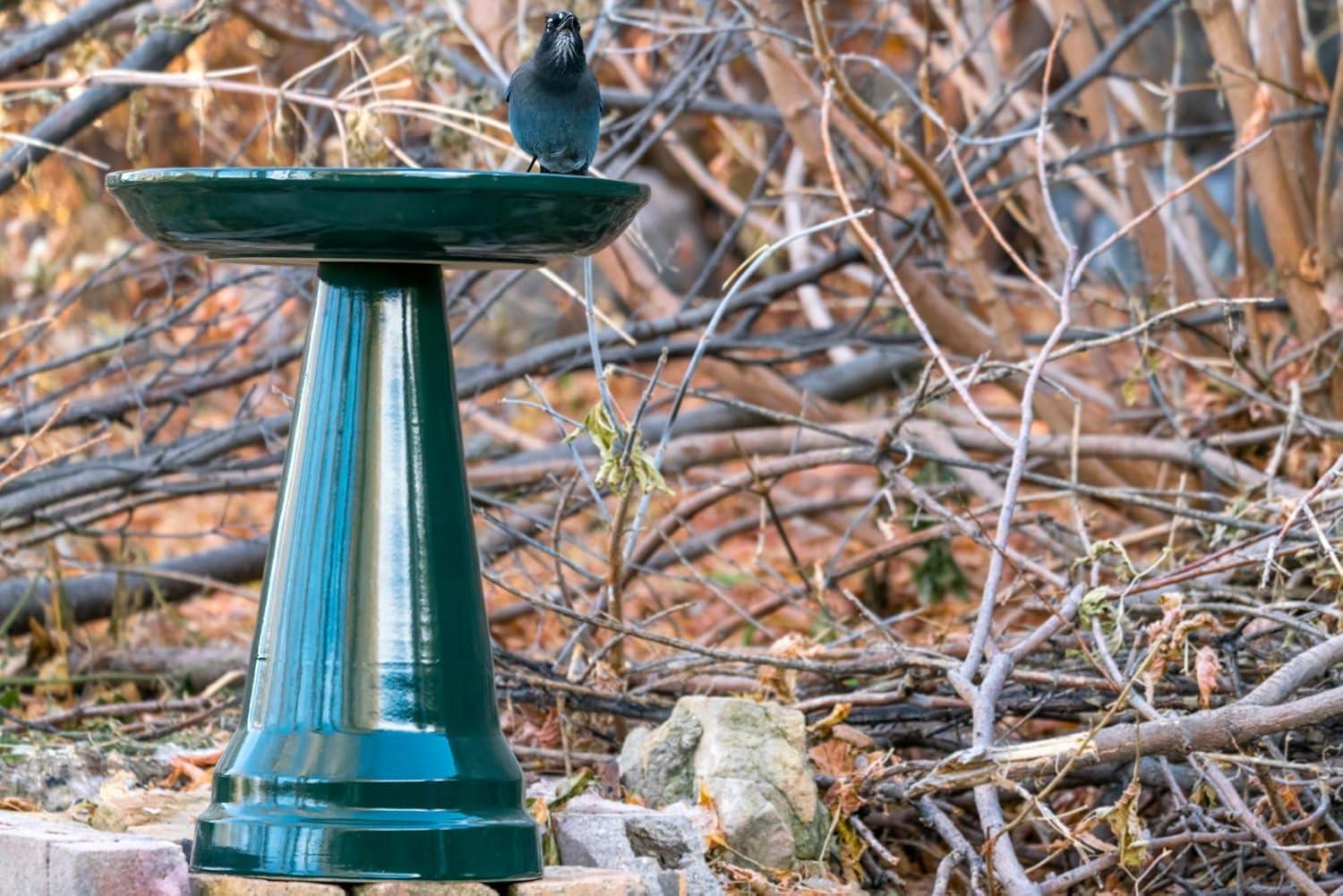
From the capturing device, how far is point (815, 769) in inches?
123

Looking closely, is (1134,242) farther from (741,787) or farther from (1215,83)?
(741,787)

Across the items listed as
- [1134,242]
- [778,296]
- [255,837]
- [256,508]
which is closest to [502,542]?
[778,296]

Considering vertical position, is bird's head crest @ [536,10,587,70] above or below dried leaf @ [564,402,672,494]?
above

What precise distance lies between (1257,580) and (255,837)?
8.05ft

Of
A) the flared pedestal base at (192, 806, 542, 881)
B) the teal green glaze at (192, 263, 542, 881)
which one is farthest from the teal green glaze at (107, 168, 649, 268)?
the flared pedestal base at (192, 806, 542, 881)

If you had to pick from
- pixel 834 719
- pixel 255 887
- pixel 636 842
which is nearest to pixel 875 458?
pixel 834 719

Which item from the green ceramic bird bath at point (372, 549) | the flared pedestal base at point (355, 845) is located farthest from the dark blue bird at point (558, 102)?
the flared pedestal base at point (355, 845)

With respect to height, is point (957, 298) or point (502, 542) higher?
point (957, 298)

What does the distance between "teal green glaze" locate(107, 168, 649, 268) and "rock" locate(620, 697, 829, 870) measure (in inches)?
38.3

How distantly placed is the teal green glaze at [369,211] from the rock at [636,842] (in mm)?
850

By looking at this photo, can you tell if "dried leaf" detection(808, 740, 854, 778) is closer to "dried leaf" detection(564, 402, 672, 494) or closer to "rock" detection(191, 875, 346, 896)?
"dried leaf" detection(564, 402, 672, 494)

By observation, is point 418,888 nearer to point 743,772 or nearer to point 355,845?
point 355,845

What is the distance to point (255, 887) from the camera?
6.91ft

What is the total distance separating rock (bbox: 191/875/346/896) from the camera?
82.4 inches
